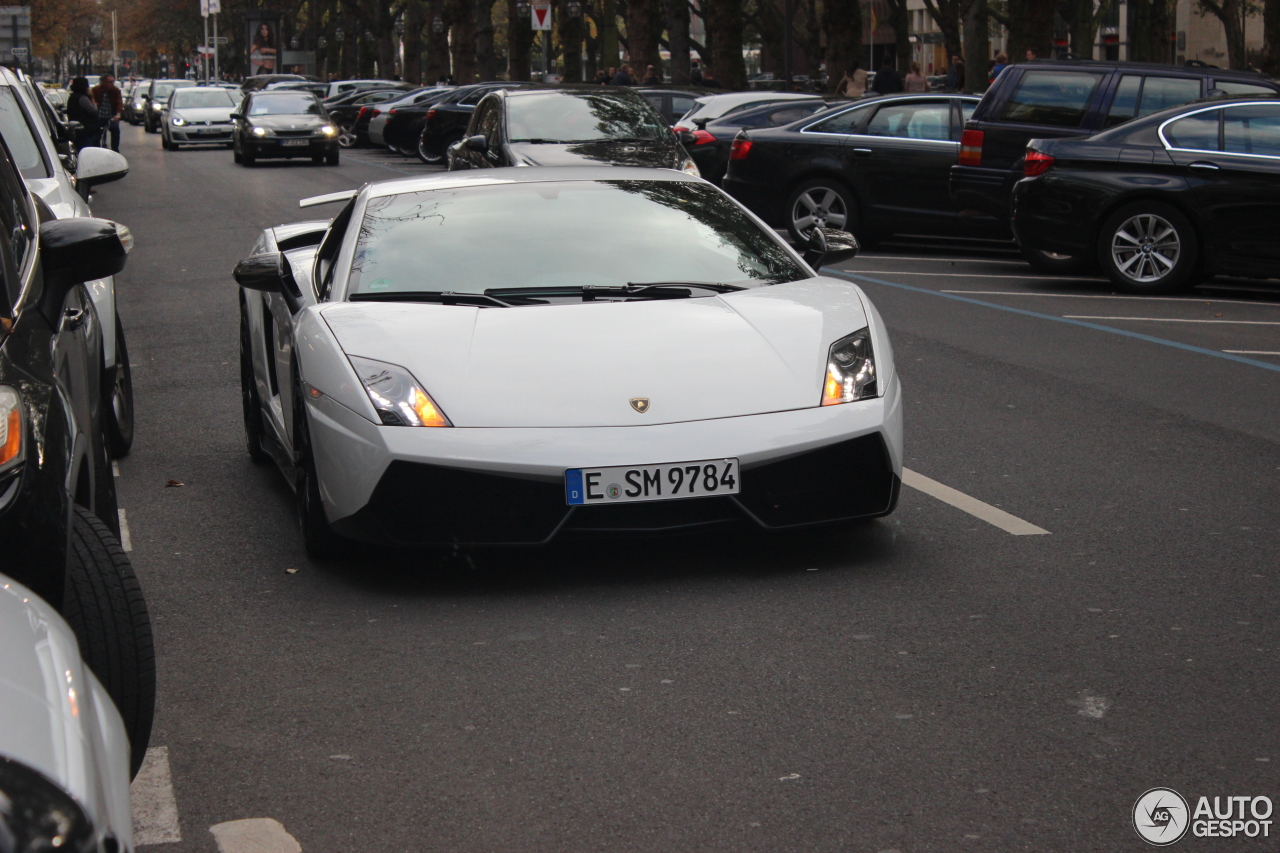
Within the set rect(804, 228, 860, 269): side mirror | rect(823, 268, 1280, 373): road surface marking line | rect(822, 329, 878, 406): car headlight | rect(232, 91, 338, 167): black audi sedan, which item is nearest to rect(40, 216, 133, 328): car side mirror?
rect(822, 329, 878, 406): car headlight

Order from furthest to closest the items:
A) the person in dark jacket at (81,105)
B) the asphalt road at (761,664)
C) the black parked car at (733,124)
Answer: the person in dark jacket at (81,105) → the black parked car at (733,124) → the asphalt road at (761,664)

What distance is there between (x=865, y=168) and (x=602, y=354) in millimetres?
11840

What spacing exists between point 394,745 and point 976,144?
12.6 m

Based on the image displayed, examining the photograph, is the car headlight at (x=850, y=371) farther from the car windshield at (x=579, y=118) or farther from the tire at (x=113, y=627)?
the car windshield at (x=579, y=118)

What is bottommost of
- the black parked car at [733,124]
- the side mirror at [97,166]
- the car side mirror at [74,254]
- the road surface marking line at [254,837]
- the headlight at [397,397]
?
the road surface marking line at [254,837]

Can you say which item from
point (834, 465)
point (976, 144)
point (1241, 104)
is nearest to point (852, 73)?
point (976, 144)

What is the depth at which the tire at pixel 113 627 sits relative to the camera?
134 inches

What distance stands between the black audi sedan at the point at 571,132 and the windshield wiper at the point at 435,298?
376 inches

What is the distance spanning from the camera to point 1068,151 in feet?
44.8

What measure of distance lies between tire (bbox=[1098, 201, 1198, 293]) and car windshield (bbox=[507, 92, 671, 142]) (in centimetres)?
459

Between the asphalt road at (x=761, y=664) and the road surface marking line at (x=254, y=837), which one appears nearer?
the road surface marking line at (x=254, y=837)

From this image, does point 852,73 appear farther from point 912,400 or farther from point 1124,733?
point 1124,733

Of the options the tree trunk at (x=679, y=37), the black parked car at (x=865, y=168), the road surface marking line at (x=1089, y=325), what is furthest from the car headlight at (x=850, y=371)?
the tree trunk at (x=679, y=37)

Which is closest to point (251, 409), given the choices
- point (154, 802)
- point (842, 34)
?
point (154, 802)
